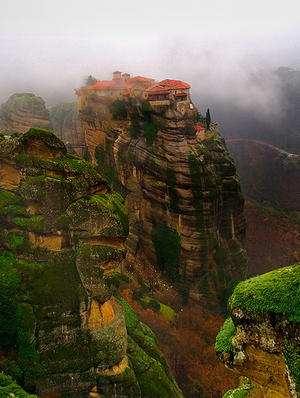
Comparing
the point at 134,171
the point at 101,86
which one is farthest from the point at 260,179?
the point at 134,171

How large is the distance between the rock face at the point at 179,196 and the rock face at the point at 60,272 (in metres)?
18.5

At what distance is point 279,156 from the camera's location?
10625 cm

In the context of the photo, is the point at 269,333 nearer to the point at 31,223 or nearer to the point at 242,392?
the point at 242,392

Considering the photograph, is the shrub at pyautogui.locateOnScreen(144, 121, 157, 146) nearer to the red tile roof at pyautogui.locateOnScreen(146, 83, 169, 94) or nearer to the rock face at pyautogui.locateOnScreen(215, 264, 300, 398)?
the red tile roof at pyautogui.locateOnScreen(146, 83, 169, 94)

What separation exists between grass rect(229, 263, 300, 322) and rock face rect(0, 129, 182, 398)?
9929 mm

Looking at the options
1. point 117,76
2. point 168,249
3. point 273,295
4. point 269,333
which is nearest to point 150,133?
point 168,249

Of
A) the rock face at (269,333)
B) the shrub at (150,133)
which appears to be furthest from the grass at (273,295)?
the shrub at (150,133)

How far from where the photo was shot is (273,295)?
6707mm

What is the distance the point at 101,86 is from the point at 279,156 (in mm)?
71464

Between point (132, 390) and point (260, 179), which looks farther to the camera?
point (260, 179)

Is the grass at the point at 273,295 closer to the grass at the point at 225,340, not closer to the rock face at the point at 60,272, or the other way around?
the grass at the point at 225,340

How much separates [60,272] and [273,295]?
11.4 metres

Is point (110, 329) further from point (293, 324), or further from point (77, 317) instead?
point (293, 324)

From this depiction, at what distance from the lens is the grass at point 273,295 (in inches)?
253
